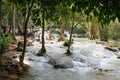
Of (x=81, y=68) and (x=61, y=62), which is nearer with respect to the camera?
(x=81, y=68)

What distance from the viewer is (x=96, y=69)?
1673cm

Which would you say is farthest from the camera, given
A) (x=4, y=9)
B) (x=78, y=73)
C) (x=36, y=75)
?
(x=4, y=9)

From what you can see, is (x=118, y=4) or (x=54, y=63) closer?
(x=118, y=4)

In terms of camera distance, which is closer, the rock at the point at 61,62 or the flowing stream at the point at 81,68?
the flowing stream at the point at 81,68

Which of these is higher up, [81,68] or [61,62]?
[61,62]

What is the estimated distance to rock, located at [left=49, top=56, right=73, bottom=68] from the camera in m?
16.5

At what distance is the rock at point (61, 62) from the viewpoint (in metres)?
16.5

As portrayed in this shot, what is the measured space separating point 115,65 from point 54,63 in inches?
179

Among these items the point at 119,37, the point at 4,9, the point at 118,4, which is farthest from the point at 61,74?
the point at 119,37

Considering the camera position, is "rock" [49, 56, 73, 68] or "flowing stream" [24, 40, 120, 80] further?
"rock" [49, 56, 73, 68]

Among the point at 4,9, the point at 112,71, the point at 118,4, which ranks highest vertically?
the point at 4,9

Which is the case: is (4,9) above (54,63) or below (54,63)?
above

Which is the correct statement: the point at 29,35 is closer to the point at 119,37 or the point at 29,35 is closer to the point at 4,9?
the point at 4,9

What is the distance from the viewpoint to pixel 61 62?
17047 millimetres
